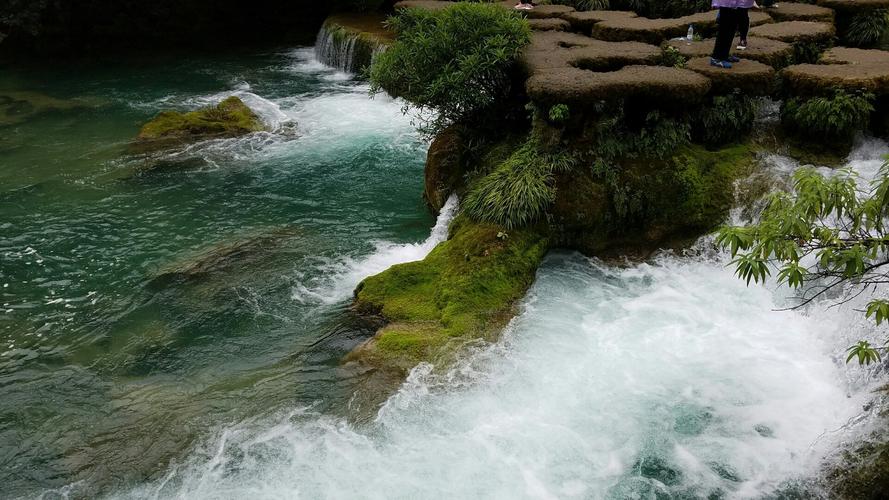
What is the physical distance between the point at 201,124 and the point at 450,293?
1024 centimetres

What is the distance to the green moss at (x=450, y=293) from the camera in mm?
7617

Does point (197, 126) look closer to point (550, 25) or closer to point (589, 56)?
point (550, 25)

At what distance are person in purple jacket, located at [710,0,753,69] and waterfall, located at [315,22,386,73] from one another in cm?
1067

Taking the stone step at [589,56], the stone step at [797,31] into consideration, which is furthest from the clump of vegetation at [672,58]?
the stone step at [797,31]

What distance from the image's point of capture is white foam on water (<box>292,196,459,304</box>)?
916cm

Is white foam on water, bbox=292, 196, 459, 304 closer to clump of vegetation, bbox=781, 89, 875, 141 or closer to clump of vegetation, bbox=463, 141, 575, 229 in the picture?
clump of vegetation, bbox=463, 141, 575, 229

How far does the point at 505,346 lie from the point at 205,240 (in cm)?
585

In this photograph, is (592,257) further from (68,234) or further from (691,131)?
(68,234)

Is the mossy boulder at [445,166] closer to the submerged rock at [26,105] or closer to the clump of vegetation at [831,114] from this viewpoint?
the clump of vegetation at [831,114]

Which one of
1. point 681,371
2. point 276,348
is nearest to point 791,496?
point 681,371

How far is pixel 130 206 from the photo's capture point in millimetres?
12336

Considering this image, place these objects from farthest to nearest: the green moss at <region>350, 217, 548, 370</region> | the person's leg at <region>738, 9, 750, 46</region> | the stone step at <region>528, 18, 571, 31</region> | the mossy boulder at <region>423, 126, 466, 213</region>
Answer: the stone step at <region>528, 18, 571, 31</region>
the mossy boulder at <region>423, 126, 466, 213</region>
the person's leg at <region>738, 9, 750, 46</region>
the green moss at <region>350, 217, 548, 370</region>

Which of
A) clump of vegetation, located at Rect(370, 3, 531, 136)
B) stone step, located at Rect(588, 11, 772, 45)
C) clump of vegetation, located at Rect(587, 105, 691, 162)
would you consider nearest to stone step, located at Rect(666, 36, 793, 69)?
stone step, located at Rect(588, 11, 772, 45)

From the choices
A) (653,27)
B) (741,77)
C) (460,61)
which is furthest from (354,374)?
(653,27)
